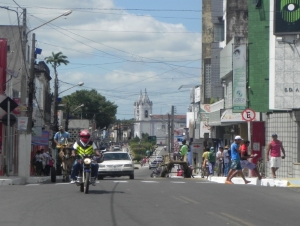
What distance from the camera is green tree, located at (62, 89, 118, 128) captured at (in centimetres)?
11469

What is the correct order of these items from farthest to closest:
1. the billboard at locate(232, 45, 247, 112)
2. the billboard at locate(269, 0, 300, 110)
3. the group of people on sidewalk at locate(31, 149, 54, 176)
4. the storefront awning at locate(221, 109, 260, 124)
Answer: the storefront awning at locate(221, 109, 260, 124) < the billboard at locate(232, 45, 247, 112) < the group of people on sidewalk at locate(31, 149, 54, 176) < the billboard at locate(269, 0, 300, 110)

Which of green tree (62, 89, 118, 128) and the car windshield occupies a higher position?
green tree (62, 89, 118, 128)

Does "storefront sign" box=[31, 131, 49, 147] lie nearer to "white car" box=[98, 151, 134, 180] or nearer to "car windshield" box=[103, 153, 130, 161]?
"car windshield" box=[103, 153, 130, 161]

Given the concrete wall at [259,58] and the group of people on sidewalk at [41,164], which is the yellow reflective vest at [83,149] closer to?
the group of people on sidewalk at [41,164]

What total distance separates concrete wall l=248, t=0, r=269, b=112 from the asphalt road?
2151 cm

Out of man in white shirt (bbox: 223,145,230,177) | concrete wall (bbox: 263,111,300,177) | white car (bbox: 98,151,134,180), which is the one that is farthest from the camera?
man in white shirt (bbox: 223,145,230,177)

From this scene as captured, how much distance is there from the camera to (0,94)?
32.9m

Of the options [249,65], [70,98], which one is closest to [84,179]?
[249,65]

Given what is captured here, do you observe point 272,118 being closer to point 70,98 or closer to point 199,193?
point 199,193

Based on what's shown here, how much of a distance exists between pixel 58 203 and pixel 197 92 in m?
67.3

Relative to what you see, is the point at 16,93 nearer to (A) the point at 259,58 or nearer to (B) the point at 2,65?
(B) the point at 2,65

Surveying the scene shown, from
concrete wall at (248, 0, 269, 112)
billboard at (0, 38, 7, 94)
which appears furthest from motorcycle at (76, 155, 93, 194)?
concrete wall at (248, 0, 269, 112)

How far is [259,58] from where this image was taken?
135 feet

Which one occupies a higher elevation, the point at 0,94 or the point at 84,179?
the point at 0,94
